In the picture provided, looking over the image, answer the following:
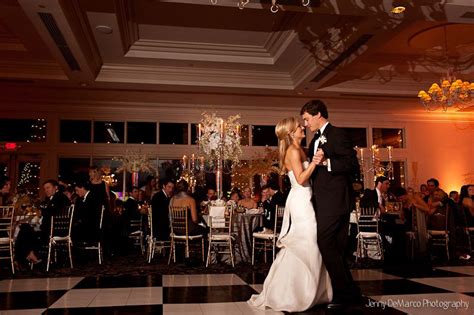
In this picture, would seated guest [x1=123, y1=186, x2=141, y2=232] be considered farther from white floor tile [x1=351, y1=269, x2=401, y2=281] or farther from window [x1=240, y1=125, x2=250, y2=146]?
white floor tile [x1=351, y1=269, x2=401, y2=281]

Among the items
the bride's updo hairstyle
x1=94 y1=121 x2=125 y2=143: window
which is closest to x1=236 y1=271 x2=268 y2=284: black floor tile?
the bride's updo hairstyle

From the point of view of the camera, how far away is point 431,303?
3.95 metres

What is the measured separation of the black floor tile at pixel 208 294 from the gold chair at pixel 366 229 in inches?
126

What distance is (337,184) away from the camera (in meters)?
3.64

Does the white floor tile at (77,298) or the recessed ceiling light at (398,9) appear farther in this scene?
the recessed ceiling light at (398,9)

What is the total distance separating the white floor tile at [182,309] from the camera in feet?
12.4

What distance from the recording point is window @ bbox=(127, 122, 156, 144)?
13.0 metres

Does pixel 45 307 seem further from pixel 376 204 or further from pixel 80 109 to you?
pixel 80 109

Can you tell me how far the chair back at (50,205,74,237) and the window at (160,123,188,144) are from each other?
254 inches

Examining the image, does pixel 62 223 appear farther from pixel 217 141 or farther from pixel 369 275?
pixel 369 275

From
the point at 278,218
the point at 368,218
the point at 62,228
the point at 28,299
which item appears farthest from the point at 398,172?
the point at 28,299

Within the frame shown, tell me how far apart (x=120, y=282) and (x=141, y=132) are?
8.13 metres

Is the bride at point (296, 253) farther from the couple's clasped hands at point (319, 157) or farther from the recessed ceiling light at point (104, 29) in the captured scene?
the recessed ceiling light at point (104, 29)

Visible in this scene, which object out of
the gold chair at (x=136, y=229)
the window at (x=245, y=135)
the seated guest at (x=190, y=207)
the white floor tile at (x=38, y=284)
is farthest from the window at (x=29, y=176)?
the white floor tile at (x=38, y=284)
